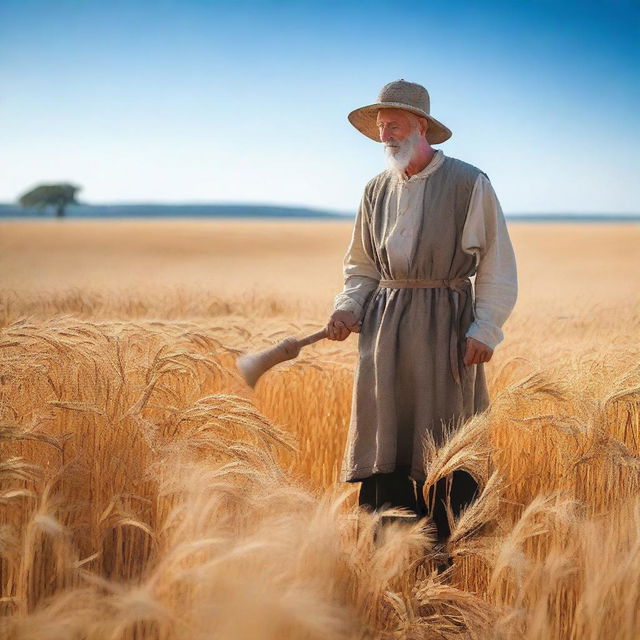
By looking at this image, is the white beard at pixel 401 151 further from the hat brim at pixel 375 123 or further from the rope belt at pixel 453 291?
the rope belt at pixel 453 291

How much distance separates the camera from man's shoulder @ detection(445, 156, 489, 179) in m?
2.31

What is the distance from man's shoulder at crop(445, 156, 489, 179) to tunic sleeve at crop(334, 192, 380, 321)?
1.07 ft

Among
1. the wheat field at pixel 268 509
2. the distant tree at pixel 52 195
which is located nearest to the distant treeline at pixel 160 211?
the distant tree at pixel 52 195

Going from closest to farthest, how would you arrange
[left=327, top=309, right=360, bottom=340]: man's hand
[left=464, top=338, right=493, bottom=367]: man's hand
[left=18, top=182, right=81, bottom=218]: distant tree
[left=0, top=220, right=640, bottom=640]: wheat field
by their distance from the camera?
[left=0, top=220, right=640, bottom=640]: wheat field < [left=464, top=338, right=493, bottom=367]: man's hand < [left=327, top=309, right=360, bottom=340]: man's hand < [left=18, top=182, right=81, bottom=218]: distant tree

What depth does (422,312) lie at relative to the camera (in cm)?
232

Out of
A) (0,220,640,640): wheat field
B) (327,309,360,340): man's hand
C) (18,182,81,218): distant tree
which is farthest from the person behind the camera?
(18,182,81,218): distant tree

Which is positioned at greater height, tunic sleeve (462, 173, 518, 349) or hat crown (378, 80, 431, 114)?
hat crown (378, 80, 431, 114)

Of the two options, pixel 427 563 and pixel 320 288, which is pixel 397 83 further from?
pixel 320 288

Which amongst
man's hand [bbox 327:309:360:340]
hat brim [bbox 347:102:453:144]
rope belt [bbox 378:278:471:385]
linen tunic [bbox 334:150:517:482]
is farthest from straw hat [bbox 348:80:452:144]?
man's hand [bbox 327:309:360:340]

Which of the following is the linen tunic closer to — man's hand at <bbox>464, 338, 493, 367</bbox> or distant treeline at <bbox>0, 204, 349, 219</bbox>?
man's hand at <bbox>464, 338, 493, 367</bbox>

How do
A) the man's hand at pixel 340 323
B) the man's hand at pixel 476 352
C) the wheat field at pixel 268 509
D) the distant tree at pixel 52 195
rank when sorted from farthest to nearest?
the distant tree at pixel 52 195 < the man's hand at pixel 340 323 < the man's hand at pixel 476 352 < the wheat field at pixel 268 509

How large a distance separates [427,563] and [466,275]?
90cm

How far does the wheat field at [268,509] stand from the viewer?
4.43 ft

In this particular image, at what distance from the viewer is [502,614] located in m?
1.62
